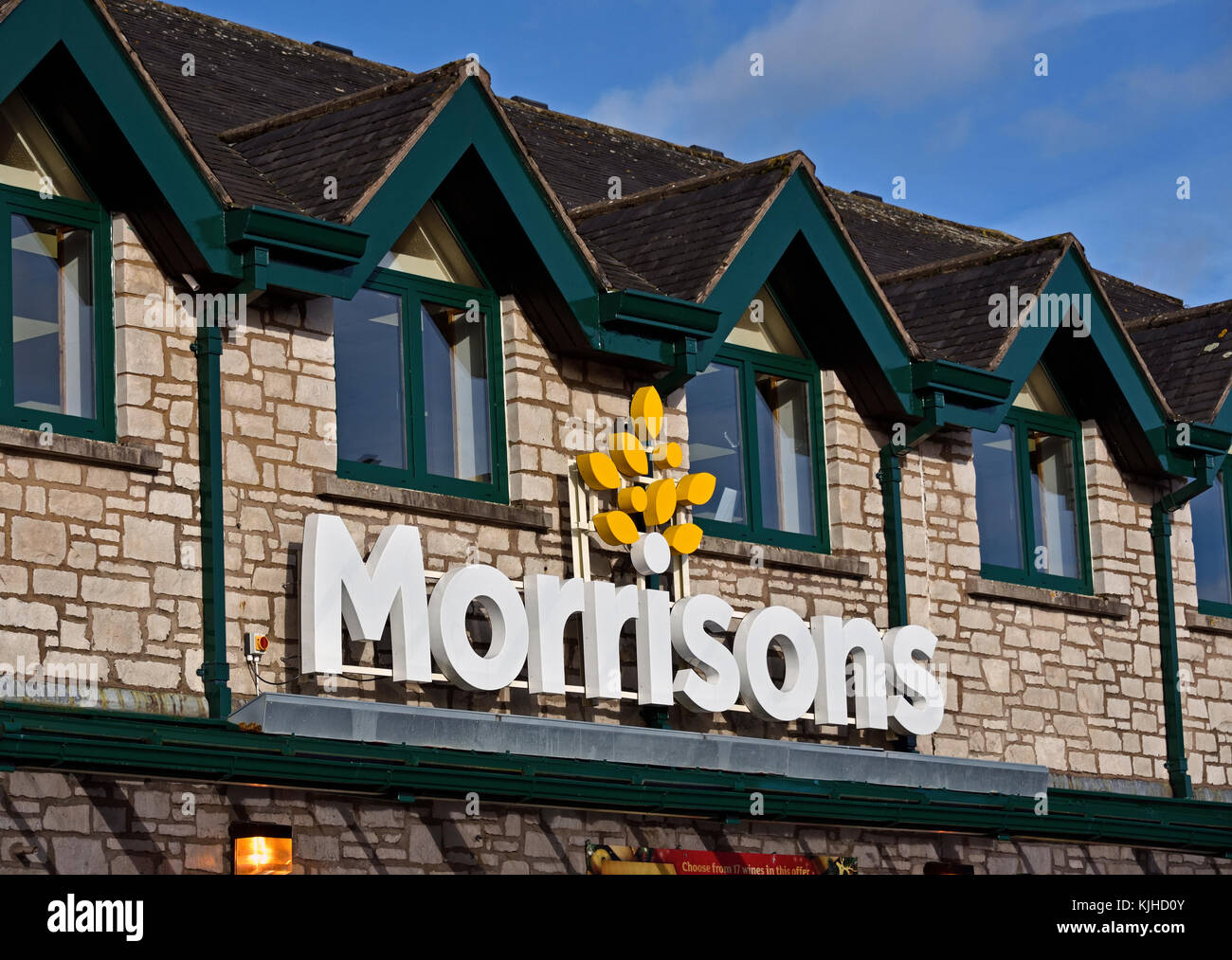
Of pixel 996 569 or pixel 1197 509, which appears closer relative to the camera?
pixel 996 569

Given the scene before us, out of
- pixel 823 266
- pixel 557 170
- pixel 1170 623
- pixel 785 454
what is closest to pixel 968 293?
pixel 823 266

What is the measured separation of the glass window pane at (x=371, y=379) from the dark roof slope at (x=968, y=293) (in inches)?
210

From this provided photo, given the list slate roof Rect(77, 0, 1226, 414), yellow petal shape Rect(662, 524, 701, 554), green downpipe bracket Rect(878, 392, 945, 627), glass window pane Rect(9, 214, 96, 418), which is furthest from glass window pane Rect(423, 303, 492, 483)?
green downpipe bracket Rect(878, 392, 945, 627)

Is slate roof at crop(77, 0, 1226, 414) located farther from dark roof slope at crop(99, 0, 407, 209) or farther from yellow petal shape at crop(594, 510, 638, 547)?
yellow petal shape at crop(594, 510, 638, 547)

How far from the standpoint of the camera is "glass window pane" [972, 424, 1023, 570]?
66.9 ft

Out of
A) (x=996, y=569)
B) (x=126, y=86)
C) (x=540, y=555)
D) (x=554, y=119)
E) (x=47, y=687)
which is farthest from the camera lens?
(x=554, y=119)

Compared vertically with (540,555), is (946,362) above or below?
above

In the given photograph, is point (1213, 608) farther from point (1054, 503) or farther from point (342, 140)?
point (342, 140)

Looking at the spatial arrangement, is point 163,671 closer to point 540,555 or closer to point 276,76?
point 540,555

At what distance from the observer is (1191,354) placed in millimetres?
22672
